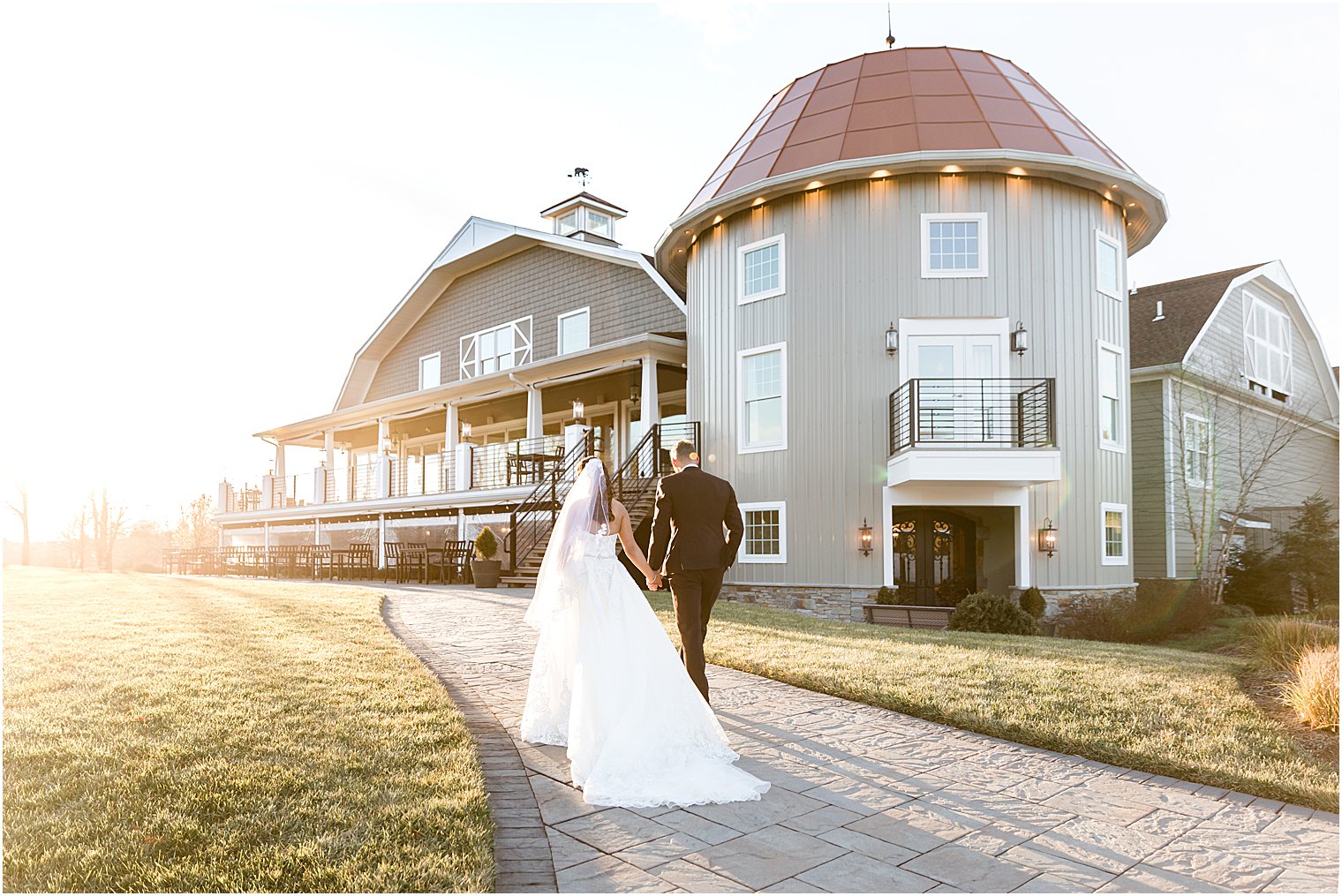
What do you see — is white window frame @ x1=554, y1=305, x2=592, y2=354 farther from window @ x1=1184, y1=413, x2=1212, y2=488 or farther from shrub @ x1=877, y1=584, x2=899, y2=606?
window @ x1=1184, y1=413, x2=1212, y2=488

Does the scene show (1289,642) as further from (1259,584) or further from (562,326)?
(562,326)

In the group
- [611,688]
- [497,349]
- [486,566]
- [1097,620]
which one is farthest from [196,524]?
[611,688]

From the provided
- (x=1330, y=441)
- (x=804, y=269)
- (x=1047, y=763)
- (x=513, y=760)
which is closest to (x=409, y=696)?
(x=513, y=760)

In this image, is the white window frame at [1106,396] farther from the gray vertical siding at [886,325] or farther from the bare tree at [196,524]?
the bare tree at [196,524]

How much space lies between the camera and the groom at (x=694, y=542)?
6.32 metres

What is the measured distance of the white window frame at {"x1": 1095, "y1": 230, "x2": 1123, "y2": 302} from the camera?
15.9 metres

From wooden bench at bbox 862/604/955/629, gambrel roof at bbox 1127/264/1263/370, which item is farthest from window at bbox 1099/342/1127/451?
wooden bench at bbox 862/604/955/629

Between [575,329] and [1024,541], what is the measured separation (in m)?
12.4

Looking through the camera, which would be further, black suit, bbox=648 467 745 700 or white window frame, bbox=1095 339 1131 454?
white window frame, bbox=1095 339 1131 454

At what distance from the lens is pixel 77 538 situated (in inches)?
1602

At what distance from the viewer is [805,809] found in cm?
445

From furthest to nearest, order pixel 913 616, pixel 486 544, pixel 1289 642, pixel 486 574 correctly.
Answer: pixel 486 544, pixel 486 574, pixel 913 616, pixel 1289 642

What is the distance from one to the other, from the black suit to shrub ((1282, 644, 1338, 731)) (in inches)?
160

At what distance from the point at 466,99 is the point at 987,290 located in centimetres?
1084
